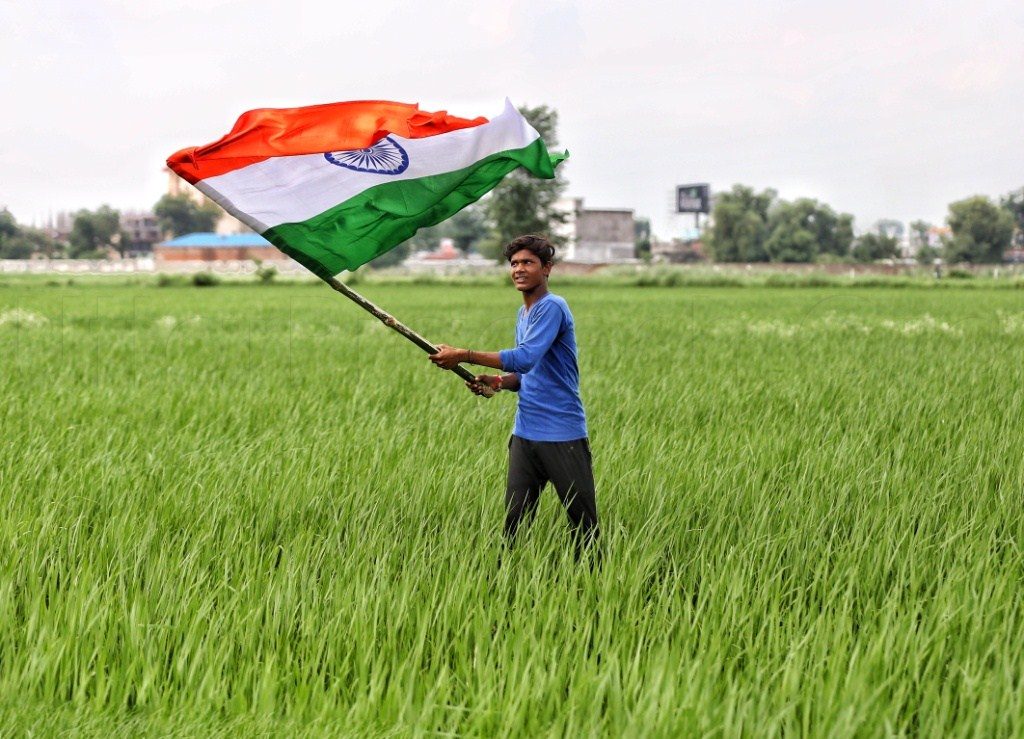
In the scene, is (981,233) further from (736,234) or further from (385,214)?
(385,214)

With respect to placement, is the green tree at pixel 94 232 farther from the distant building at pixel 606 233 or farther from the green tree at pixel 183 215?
the distant building at pixel 606 233

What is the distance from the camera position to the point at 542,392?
3445 millimetres

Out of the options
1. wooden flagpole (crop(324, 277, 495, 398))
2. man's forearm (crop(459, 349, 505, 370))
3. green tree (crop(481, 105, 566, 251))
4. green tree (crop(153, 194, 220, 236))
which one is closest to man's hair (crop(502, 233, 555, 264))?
man's forearm (crop(459, 349, 505, 370))

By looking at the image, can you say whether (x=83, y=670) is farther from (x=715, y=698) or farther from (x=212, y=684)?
(x=715, y=698)

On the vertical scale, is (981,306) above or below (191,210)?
below

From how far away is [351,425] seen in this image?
6.05 metres

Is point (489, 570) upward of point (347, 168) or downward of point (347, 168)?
downward

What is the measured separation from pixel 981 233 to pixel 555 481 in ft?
256

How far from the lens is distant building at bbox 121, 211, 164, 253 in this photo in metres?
124

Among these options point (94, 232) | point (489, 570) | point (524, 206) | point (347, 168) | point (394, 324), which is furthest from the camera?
point (94, 232)

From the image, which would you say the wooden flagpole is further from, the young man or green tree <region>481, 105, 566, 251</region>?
green tree <region>481, 105, 566, 251</region>

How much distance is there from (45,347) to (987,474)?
30.5 feet

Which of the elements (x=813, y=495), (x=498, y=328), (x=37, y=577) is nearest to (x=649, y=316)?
(x=498, y=328)

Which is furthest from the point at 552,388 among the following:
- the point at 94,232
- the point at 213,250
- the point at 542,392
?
the point at 94,232
